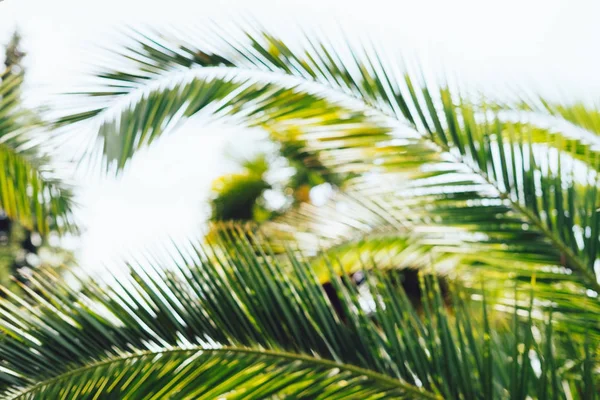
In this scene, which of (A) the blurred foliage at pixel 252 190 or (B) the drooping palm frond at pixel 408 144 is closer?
(B) the drooping palm frond at pixel 408 144

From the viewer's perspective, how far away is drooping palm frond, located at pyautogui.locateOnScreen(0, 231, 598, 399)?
1.38 metres

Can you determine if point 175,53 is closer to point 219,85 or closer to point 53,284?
point 219,85

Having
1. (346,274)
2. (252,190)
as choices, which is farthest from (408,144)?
(252,190)

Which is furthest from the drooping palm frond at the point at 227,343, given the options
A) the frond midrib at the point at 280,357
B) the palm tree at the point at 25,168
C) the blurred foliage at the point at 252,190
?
the blurred foliage at the point at 252,190

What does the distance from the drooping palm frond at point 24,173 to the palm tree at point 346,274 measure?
14.7 inches

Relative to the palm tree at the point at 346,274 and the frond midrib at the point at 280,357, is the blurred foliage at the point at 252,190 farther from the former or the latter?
the frond midrib at the point at 280,357

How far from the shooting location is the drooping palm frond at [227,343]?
1.38 metres

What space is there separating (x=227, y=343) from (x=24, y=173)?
1584 millimetres

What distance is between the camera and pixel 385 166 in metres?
2.14

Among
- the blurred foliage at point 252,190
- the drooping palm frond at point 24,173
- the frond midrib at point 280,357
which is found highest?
the drooping palm frond at point 24,173

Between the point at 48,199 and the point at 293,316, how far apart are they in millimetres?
1726

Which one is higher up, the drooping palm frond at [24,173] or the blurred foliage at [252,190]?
the drooping palm frond at [24,173]

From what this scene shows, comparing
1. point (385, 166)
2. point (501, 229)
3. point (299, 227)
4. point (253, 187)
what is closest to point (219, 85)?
point (385, 166)

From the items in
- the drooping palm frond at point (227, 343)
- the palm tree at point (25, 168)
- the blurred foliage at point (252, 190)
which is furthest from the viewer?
the blurred foliage at point (252, 190)
